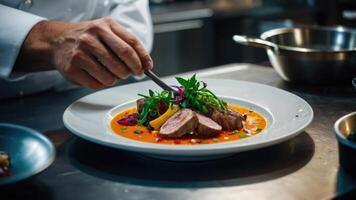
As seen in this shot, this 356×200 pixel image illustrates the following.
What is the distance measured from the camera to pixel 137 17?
2078 mm

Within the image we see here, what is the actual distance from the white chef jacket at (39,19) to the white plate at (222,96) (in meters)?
0.26

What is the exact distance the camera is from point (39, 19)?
1.51 meters

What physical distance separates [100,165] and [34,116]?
42cm

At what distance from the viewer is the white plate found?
1062mm

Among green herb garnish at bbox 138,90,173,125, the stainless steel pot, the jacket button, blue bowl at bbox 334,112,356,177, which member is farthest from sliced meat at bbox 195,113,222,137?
the jacket button

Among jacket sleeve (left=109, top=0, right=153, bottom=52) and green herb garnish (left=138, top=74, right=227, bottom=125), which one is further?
jacket sleeve (left=109, top=0, right=153, bottom=52)

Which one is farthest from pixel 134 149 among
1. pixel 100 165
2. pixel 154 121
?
pixel 154 121

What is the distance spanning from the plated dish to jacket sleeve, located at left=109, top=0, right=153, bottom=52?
0.66 m

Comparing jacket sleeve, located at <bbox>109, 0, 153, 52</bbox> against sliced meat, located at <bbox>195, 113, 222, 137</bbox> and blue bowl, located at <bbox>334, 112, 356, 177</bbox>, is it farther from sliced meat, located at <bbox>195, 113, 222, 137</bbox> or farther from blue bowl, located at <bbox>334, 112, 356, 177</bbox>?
blue bowl, located at <bbox>334, 112, 356, 177</bbox>

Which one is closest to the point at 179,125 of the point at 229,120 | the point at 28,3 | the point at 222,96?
the point at 229,120

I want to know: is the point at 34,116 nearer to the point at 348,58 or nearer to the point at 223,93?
the point at 223,93

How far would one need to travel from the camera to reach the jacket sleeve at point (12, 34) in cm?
150

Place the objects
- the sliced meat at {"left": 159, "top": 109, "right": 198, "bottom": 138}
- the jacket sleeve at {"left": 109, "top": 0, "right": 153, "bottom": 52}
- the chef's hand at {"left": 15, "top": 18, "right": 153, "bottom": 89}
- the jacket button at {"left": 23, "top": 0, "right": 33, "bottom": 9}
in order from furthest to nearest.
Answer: the jacket sleeve at {"left": 109, "top": 0, "right": 153, "bottom": 52}, the jacket button at {"left": 23, "top": 0, "right": 33, "bottom": 9}, the chef's hand at {"left": 15, "top": 18, "right": 153, "bottom": 89}, the sliced meat at {"left": 159, "top": 109, "right": 198, "bottom": 138}

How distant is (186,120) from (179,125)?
0.03 metres
